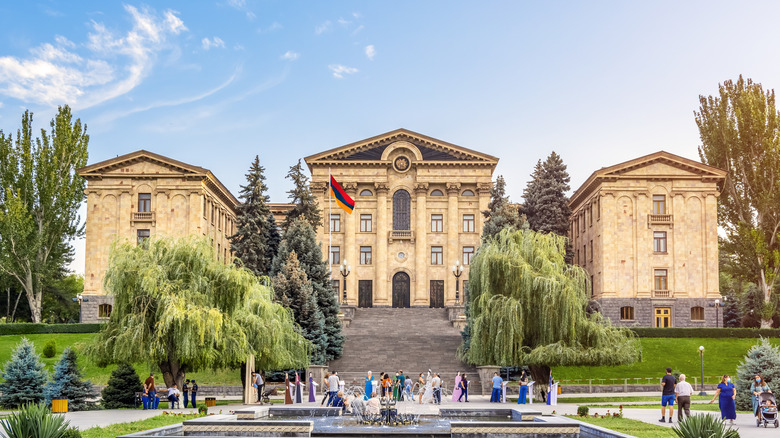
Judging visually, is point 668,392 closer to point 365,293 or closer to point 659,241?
point 659,241

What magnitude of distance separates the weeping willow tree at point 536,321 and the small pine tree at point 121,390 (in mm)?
12683

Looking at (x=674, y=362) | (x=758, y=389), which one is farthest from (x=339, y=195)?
(x=758, y=389)

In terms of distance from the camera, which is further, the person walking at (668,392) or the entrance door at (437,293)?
the entrance door at (437,293)

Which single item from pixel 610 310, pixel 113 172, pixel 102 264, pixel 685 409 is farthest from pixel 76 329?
pixel 685 409

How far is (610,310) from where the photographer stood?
172 ft

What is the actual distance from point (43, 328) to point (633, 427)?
37819 mm

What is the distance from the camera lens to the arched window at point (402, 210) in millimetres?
61438

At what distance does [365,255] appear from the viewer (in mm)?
61062

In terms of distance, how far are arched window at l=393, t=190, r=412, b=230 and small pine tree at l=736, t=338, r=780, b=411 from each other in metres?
36.5

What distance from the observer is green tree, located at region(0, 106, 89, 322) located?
5272 cm

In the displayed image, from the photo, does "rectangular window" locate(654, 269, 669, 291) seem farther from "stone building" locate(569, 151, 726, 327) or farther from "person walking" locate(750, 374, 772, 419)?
"person walking" locate(750, 374, 772, 419)

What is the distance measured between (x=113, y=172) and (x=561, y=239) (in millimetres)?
32280

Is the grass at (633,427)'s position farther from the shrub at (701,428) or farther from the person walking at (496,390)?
the person walking at (496,390)

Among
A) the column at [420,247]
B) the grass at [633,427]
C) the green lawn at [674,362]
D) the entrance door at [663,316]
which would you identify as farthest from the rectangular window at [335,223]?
the grass at [633,427]
